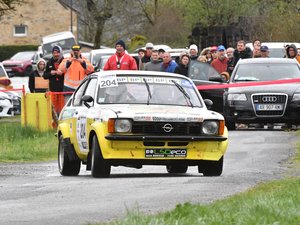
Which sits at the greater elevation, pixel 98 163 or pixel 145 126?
pixel 145 126

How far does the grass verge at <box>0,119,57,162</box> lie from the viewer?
69.3 ft

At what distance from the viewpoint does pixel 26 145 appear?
2295 cm

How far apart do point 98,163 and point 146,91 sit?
1.43 meters

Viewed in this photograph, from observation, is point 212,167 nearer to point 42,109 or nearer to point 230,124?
point 230,124

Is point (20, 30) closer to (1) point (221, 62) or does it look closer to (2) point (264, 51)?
(1) point (221, 62)

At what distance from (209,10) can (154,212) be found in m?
48.6

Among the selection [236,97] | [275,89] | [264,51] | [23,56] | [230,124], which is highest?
[264,51]

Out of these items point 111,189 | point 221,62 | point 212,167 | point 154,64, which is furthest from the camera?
point 221,62

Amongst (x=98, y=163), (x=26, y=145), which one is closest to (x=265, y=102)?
(x=26, y=145)

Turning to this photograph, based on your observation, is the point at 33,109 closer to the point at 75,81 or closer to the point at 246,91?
the point at 75,81

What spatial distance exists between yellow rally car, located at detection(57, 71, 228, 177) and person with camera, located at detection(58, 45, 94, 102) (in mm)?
8428

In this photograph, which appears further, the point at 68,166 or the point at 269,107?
the point at 269,107

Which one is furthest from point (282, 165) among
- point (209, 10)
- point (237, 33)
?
point (209, 10)

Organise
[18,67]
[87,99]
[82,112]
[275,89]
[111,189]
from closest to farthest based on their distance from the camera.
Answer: [111,189], [87,99], [82,112], [275,89], [18,67]
